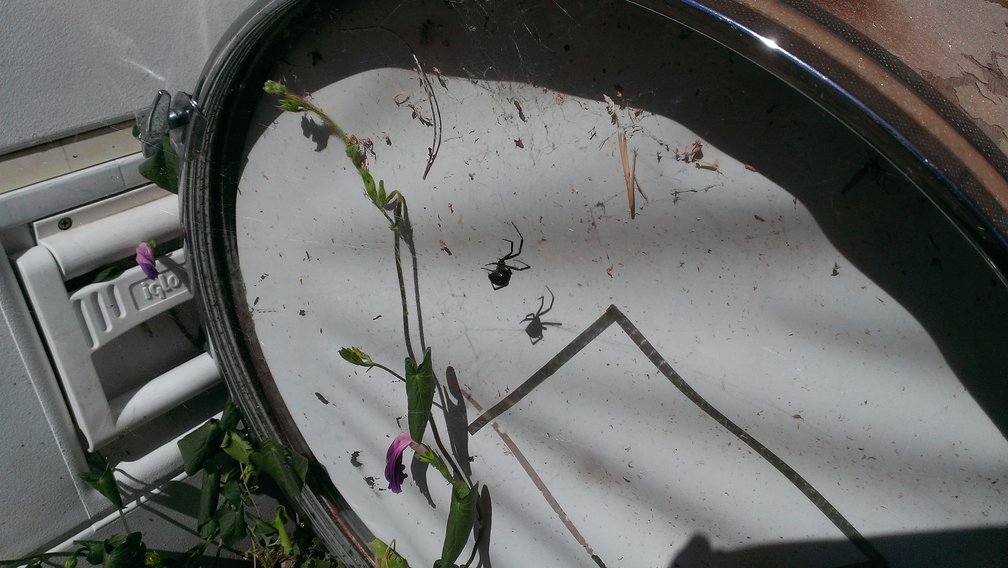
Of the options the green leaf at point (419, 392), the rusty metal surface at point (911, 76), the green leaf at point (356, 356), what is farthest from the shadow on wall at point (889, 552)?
the green leaf at point (356, 356)

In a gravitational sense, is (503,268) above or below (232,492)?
above

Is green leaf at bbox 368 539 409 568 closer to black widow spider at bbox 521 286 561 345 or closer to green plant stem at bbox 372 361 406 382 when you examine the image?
green plant stem at bbox 372 361 406 382

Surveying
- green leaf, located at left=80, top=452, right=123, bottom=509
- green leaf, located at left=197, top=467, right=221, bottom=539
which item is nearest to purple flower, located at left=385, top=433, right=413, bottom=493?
green leaf, located at left=197, top=467, right=221, bottom=539

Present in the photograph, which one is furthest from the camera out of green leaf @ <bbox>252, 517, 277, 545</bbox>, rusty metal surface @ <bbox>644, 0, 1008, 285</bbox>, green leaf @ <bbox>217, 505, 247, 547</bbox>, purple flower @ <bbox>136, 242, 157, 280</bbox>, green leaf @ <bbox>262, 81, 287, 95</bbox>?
green leaf @ <bbox>252, 517, 277, 545</bbox>

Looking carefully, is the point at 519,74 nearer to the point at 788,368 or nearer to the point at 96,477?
the point at 788,368

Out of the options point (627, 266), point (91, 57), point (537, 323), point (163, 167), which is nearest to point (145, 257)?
point (163, 167)

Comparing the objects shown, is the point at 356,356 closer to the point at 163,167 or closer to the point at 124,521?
the point at 163,167
